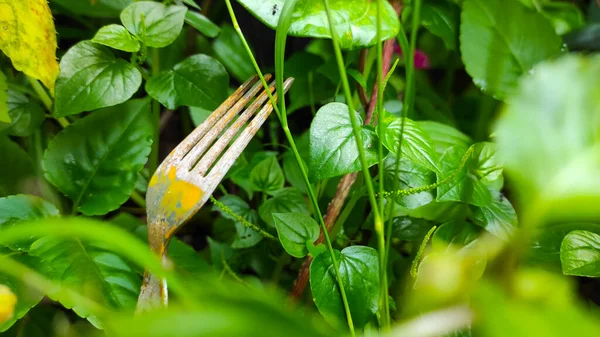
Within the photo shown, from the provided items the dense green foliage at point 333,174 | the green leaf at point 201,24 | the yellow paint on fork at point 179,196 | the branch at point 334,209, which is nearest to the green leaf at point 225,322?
the dense green foliage at point 333,174

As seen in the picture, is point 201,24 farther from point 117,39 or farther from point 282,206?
point 282,206

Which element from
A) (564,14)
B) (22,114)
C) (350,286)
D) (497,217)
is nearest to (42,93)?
(22,114)

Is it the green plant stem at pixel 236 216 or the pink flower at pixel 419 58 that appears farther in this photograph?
the pink flower at pixel 419 58

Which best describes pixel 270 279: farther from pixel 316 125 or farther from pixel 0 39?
pixel 0 39

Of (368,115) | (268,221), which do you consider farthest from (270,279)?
(368,115)

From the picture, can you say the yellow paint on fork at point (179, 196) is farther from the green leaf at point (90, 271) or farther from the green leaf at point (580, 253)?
the green leaf at point (580, 253)
